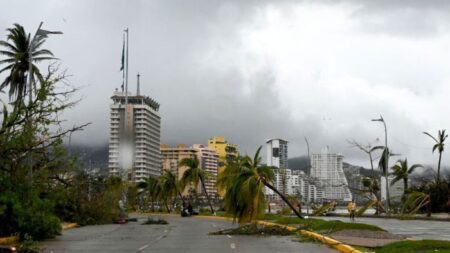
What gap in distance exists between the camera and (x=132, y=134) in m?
53.6

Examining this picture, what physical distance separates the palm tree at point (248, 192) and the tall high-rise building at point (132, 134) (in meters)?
21.5

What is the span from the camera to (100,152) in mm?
60219

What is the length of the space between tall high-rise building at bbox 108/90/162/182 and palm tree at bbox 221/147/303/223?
70.7 feet

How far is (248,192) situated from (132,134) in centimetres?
2409

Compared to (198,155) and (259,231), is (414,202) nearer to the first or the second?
(259,231)

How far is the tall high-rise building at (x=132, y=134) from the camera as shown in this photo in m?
53.4

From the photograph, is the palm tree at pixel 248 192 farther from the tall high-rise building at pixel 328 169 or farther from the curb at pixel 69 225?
the tall high-rise building at pixel 328 169

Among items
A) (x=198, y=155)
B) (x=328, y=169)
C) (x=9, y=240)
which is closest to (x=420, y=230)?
(x=9, y=240)

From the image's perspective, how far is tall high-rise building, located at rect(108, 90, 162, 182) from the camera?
5341 centimetres

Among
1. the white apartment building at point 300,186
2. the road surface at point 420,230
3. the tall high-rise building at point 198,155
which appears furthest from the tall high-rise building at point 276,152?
the road surface at point 420,230

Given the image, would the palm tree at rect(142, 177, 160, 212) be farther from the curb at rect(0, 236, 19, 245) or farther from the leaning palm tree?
the curb at rect(0, 236, 19, 245)

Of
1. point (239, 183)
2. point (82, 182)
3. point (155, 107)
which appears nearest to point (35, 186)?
point (239, 183)

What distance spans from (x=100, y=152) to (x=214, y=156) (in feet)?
207

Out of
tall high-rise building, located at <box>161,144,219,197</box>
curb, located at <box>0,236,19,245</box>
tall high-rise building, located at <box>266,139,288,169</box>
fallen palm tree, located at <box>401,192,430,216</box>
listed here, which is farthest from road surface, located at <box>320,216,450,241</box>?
tall high-rise building, located at <box>161,144,219,197</box>
